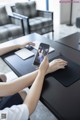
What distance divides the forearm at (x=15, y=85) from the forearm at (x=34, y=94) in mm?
50

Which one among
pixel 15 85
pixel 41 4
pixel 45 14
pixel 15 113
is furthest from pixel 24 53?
pixel 41 4

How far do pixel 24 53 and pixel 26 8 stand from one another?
190 centimetres

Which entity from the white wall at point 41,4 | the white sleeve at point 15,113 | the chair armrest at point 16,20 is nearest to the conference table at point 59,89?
the white sleeve at point 15,113

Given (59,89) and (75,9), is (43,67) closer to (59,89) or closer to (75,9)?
(59,89)

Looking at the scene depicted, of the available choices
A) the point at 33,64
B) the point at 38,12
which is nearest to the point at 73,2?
the point at 38,12

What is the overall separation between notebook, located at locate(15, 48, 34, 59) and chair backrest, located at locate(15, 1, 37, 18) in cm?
176

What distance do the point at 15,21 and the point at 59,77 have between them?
2061 millimetres

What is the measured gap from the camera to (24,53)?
130cm

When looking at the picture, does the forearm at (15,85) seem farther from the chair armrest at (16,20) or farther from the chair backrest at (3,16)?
the chair backrest at (3,16)

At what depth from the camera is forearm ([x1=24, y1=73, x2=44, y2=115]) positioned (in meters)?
0.73

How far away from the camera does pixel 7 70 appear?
82.3 inches

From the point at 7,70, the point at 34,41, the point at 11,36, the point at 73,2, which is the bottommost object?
the point at 7,70

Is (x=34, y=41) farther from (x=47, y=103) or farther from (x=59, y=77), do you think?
(x=47, y=103)

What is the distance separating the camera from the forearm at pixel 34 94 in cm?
73
